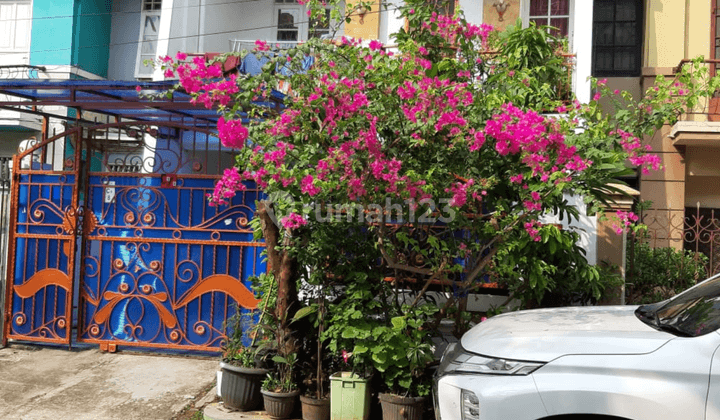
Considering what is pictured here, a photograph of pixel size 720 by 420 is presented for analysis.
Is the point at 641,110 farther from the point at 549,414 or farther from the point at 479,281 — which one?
the point at 549,414

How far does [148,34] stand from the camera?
1375cm

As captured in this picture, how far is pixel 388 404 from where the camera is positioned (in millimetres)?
5453

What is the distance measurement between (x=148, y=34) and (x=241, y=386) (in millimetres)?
9940

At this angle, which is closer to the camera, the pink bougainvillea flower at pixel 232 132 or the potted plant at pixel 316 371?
the pink bougainvillea flower at pixel 232 132

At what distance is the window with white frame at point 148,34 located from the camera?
13641 millimetres

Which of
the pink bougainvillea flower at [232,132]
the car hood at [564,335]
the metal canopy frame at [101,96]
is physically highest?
the metal canopy frame at [101,96]

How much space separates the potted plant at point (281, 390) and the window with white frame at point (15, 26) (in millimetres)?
10895

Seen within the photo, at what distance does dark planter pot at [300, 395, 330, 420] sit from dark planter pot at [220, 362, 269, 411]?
459mm

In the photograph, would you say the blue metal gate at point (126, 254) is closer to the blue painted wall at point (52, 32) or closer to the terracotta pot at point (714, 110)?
the blue painted wall at point (52, 32)

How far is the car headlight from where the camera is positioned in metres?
3.62

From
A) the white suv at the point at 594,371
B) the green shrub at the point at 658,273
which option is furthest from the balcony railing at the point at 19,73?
the white suv at the point at 594,371

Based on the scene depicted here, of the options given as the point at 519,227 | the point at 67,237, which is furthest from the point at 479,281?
the point at 67,237

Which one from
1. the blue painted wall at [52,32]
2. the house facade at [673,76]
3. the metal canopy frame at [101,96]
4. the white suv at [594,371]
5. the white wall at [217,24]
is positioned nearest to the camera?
the white suv at [594,371]

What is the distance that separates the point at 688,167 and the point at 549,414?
29.8 ft
